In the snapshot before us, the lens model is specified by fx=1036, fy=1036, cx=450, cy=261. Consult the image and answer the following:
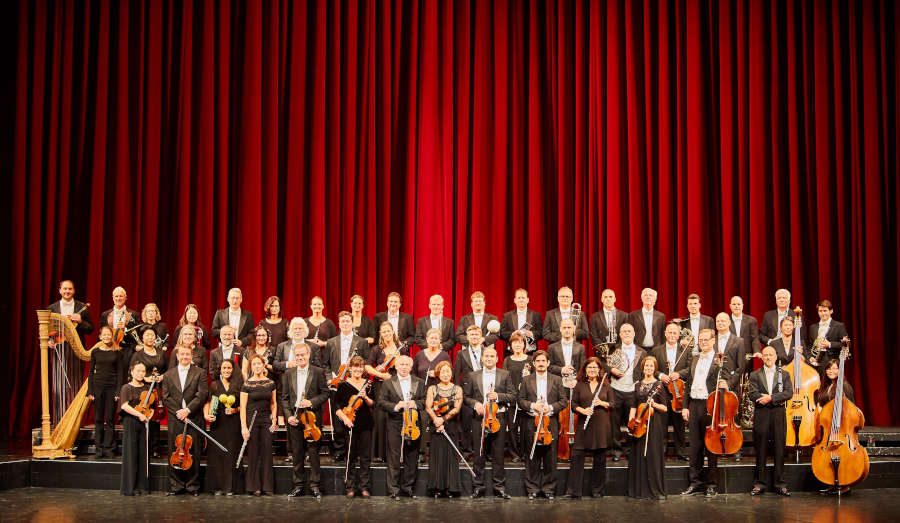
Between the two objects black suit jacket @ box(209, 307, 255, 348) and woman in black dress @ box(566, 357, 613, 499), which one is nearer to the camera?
woman in black dress @ box(566, 357, 613, 499)

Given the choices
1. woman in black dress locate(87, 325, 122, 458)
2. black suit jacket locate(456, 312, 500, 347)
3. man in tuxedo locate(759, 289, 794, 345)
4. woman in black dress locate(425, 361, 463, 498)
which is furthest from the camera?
man in tuxedo locate(759, 289, 794, 345)

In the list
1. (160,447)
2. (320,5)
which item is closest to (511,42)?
(320,5)

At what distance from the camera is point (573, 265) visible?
1185 centimetres

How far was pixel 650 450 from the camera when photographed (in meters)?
8.75

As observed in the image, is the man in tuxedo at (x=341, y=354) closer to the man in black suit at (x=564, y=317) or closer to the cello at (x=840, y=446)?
the man in black suit at (x=564, y=317)

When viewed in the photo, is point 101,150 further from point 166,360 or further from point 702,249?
point 702,249

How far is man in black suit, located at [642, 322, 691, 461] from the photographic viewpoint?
30.1ft

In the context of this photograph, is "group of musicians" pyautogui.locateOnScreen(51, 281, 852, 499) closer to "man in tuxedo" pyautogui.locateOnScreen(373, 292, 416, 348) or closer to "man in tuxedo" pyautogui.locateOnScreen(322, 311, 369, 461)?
"man in tuxedo" pyautogui.locateOnScreen(322, 311, 369, 461)

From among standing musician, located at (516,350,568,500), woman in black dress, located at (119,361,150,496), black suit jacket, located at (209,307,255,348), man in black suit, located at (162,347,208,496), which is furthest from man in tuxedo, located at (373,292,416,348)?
woman in black dress, located at (119,361,150,496)

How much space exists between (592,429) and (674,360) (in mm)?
1090

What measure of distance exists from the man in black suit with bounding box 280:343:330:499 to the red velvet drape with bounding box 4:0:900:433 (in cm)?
291

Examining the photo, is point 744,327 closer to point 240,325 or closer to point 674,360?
point 674,360

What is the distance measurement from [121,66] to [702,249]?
697cm

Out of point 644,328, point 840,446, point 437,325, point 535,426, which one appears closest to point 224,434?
point 437,325
